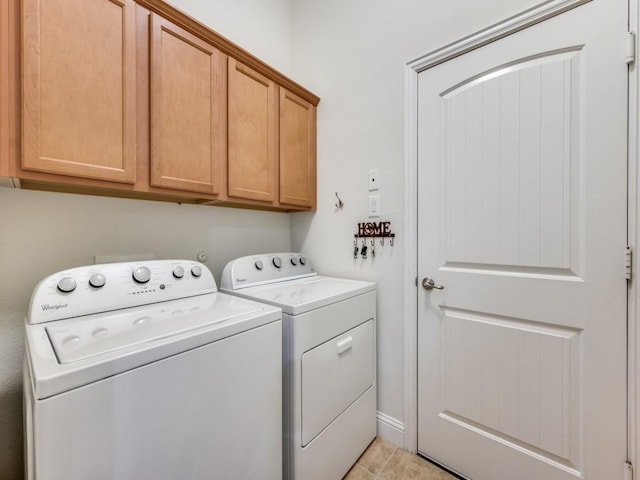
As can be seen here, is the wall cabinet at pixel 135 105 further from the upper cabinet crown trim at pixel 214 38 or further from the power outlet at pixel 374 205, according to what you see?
the power outlet at pixel 374 205

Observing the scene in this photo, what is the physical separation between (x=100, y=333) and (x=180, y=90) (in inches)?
40.6

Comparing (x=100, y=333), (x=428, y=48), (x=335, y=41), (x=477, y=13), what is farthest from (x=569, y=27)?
(x=100, y=333)

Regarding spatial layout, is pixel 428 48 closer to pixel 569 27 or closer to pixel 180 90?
pixel 569 27

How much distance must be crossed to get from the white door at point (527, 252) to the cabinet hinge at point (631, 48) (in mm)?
19

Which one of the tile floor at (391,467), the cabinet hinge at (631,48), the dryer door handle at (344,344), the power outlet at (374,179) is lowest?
the tile floor at (391,467)

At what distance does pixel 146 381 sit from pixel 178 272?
628mm

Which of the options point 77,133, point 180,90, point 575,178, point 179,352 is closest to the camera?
point 179,352

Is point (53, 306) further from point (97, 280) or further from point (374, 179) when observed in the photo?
point (374, 179)

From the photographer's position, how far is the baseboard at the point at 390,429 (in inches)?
61.8

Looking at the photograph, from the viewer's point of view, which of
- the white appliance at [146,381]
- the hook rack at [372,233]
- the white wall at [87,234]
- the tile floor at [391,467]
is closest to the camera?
the white appliance at [146,381]

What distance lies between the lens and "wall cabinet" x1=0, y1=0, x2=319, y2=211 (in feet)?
2.91

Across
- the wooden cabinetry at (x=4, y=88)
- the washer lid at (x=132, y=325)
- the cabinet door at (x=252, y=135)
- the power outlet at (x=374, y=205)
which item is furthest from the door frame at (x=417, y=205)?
the wooden cabinetry at (x=4, y=88)

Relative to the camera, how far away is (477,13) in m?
1.32

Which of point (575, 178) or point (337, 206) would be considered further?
point (337, 206)
